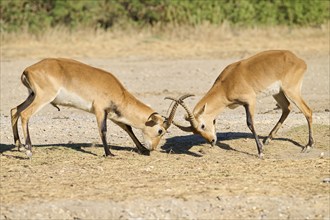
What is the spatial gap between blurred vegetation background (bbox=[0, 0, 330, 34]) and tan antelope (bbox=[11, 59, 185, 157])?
15.5m

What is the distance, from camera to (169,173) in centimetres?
1145

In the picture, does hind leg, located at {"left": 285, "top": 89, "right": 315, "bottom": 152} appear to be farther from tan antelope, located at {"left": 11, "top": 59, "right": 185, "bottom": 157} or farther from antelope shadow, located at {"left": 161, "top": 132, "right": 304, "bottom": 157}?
tan antelope, located at {"left": 11, "top": 59, "right": 185, "bottom": 157}

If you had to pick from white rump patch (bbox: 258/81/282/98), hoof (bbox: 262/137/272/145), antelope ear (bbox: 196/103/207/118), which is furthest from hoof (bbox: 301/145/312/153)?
antelope ear (bbox: 196/103/207/118)

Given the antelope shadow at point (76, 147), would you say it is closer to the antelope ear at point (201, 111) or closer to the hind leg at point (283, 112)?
the antelope ear at point (201, 111)

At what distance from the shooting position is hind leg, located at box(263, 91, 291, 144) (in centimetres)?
1430

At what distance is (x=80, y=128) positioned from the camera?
15039 mm

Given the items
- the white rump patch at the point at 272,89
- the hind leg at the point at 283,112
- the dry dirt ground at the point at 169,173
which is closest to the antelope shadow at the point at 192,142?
the dry dirt ground at the point at 169,173

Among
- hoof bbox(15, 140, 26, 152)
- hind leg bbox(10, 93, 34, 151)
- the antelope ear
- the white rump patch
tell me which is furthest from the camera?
the white rump patch

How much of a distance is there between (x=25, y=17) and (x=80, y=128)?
48.2 ft

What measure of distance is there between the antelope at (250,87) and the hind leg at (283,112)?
45 cm

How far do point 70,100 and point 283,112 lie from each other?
3.73 meters

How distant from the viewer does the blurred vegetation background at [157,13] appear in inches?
1153

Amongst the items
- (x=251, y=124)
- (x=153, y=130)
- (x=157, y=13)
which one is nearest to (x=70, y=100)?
(x=153, y=130)

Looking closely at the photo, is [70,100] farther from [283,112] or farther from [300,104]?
[283,112]
